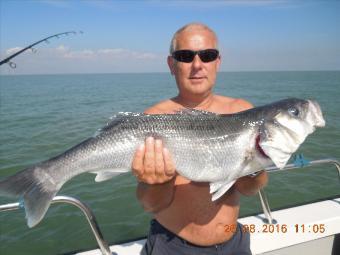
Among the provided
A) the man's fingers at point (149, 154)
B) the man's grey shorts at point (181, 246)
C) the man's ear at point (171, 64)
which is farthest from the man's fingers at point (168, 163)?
the man's ear at point (171, 64)

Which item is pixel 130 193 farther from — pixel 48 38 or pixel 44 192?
pixel 44 192

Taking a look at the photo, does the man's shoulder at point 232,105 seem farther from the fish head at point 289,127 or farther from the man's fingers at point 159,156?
the man's fingers at point 159,156

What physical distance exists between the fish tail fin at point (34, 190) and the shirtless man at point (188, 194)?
874 millimetres

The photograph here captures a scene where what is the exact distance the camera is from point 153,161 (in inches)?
127

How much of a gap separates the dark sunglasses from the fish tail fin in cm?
198

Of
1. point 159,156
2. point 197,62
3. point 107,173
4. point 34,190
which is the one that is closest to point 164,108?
point 197,62

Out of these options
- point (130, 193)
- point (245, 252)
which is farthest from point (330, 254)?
point (130, 193)

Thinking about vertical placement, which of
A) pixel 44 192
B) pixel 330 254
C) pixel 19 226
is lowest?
pixel 19 226

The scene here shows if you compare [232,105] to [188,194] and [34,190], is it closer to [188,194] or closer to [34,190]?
[188,194]

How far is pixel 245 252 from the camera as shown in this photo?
11.8ft

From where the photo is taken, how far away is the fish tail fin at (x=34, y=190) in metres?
3.07

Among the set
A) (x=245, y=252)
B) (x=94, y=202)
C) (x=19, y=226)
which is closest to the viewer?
(x=245, y=252)

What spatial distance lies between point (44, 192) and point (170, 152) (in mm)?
1315

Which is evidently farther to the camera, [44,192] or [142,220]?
[142,220]
